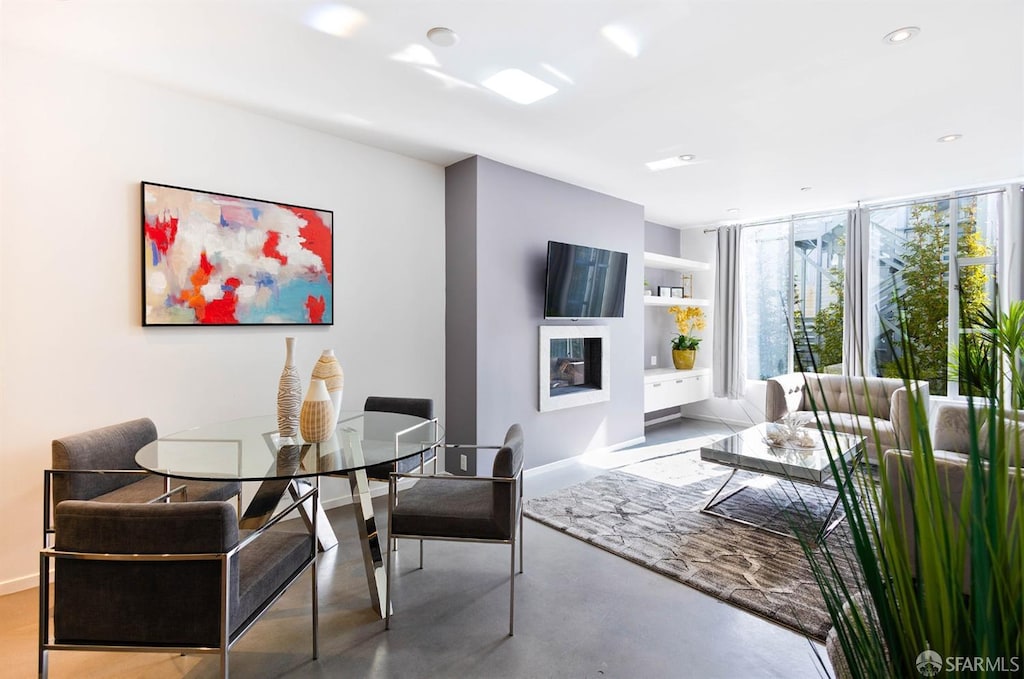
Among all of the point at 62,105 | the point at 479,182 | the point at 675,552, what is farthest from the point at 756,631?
the point at 62,105

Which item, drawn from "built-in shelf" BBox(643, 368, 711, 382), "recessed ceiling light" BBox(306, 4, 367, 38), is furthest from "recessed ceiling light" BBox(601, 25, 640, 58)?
"built-in shelf" BBox(643, 368, 711, 382)

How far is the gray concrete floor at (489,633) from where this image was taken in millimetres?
1989

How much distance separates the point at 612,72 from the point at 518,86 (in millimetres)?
511

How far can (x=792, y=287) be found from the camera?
6102 mm

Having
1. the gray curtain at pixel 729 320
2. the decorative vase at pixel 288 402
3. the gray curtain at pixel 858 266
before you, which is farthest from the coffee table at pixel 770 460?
the gray curtain at pixel 729 320

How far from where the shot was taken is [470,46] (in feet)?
8.01

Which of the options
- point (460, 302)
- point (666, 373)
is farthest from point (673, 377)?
point (460, 302)

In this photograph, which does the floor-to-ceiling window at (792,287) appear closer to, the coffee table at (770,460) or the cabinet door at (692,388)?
the cabinet door at (692,388)

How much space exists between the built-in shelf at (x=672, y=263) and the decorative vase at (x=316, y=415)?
422 centimetres

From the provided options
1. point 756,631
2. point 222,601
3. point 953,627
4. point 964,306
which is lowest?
point 756,631

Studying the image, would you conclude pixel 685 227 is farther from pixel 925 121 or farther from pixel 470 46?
pixel 470 46

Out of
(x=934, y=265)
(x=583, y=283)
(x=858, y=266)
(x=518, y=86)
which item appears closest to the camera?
(x=518, y=86)

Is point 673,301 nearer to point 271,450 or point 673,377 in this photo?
point 673,377

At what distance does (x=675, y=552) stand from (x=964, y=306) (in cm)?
266
